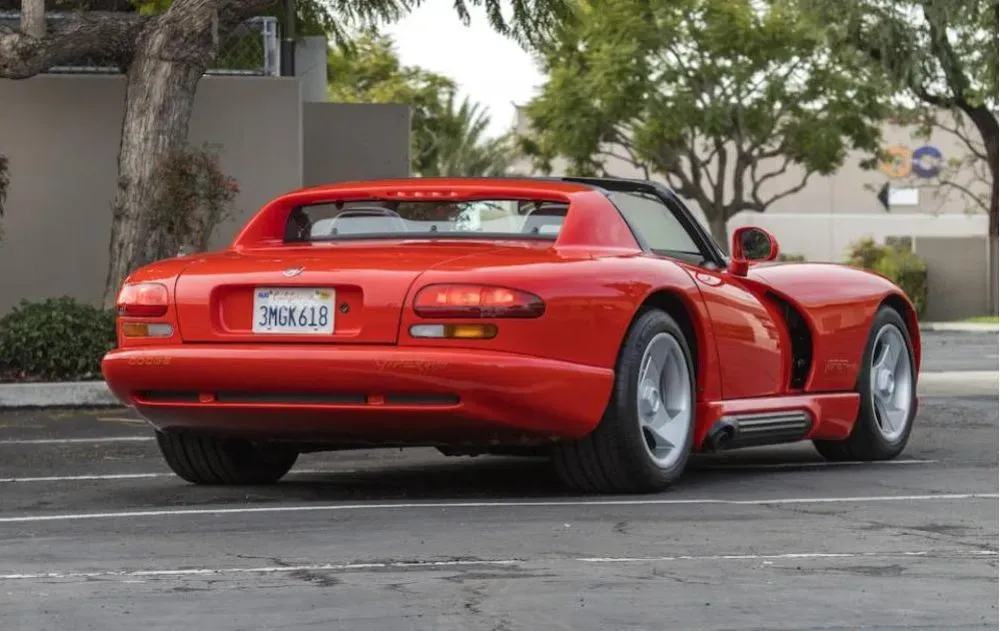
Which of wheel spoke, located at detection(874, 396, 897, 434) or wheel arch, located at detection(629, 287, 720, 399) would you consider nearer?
wheel arch, located at detection(629, 287, 720, 399)

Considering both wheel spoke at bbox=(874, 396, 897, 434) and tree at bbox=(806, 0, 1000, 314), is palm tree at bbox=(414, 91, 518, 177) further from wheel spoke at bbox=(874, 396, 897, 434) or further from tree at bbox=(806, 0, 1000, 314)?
wheel spoke at bbox=(874, 396, 897, 434)

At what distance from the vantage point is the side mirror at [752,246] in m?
8.89

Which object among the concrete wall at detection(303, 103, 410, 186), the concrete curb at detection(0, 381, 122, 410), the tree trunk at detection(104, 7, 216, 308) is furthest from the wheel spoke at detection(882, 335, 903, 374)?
the concrete wall at detection(303, 103, 410, 186)

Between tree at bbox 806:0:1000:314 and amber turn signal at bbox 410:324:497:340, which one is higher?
tree at bbox 806:0:1000:314

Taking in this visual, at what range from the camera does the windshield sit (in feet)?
26.0

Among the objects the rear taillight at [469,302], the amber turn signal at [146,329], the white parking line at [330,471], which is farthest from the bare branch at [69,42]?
the rear taillight at [469,302]

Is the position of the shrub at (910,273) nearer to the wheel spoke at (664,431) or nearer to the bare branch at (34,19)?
the bare branch at (34,19)

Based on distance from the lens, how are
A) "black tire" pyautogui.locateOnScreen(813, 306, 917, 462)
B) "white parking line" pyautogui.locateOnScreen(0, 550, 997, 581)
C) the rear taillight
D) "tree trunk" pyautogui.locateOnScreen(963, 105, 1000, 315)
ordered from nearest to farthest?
"white parking line" pyautogui.locateOnScreen(0, 550, 997, 581) < the rear taillight < "black tire" pyautogui.locateOnScreen(813, 306, 917, 462) < "tree trunk" pyautogui.locateOnScreen(963, 105, 1000, 315)

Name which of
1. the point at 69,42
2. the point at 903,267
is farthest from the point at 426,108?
the point at 69,42

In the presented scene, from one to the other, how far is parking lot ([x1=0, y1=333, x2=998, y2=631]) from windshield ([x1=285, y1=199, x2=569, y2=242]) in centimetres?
102

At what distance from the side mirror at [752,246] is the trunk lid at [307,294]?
162 centimetres

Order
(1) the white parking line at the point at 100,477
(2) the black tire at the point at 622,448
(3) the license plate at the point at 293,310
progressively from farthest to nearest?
(1) the white parking line at the point at 100,477
(2) the black tire at the point at 622,448
(3) the license plate at the point at 293,310

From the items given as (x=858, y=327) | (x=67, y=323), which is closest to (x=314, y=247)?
(x=858, y=327)

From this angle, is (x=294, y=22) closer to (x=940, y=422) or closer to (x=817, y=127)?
(x=940, y=422)
